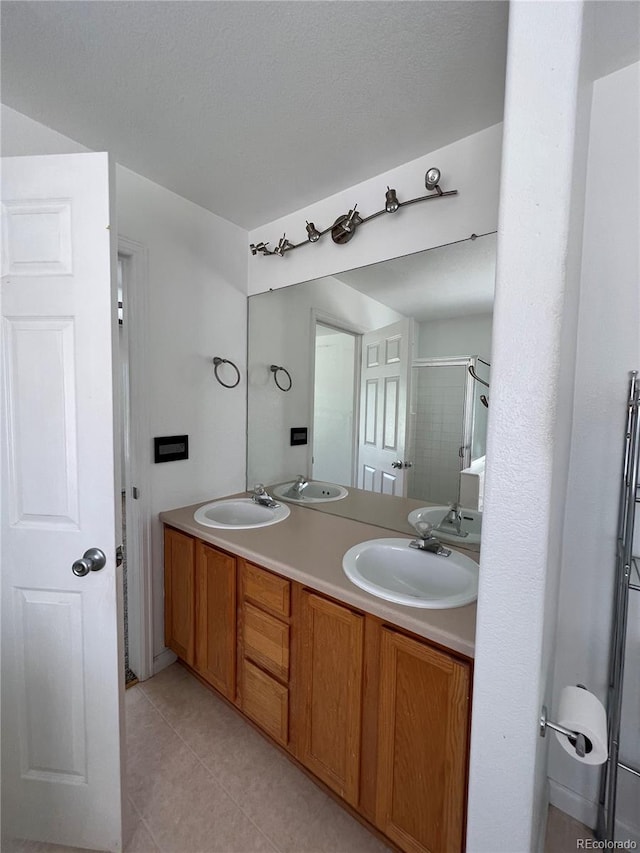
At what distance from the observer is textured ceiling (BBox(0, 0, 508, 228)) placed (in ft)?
3.17

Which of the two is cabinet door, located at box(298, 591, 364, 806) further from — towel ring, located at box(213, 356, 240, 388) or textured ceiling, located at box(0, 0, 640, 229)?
textured ceiling, located at box(0, 0, 640, 229)

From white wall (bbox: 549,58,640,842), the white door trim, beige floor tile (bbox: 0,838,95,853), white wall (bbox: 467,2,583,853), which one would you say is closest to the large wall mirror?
white wall (bbox: 549,58,640,842)

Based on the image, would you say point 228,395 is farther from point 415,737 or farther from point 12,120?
point 415,737

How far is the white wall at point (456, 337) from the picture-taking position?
4.57ft

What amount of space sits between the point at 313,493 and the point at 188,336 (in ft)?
3.62

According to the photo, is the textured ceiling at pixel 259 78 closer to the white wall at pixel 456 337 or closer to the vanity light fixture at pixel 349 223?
the vanity light fixture at pixel 349 223

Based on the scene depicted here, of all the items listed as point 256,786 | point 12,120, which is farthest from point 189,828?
point 12,120

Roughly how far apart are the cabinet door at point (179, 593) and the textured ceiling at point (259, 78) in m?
1.73

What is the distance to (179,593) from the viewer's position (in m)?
1.81

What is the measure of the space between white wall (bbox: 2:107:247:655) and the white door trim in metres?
0.03

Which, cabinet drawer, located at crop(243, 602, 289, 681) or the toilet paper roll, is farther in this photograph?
cabinet drawer, located at crop(243, 602, 289, 681)

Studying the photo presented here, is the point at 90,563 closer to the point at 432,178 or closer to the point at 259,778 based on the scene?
the point at 259,778

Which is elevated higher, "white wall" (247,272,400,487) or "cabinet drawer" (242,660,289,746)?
"white wall" (247,272,400,487)

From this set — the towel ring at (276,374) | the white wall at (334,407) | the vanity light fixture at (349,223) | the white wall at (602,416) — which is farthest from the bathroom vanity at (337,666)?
the vanity light fixture at (349,223)
